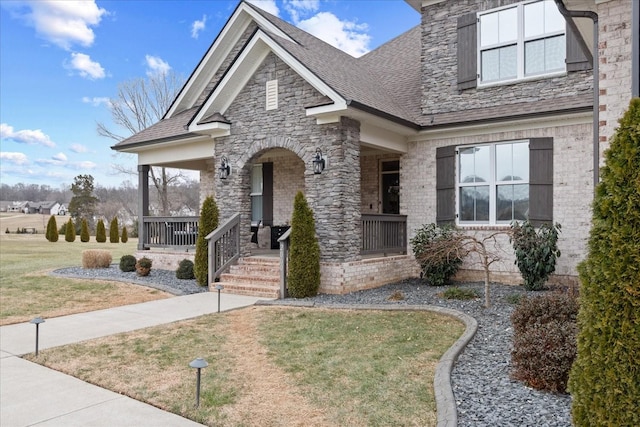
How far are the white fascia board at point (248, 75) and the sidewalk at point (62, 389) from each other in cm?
527

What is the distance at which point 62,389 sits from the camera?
186 inches

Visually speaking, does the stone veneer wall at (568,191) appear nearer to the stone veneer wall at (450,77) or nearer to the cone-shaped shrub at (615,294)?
the stone veneer wall at (450,77)

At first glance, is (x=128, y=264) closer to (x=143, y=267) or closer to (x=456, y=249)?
(x=143, y=267)

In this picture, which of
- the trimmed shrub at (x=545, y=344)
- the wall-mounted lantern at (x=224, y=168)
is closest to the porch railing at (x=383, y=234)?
the wall-mounted lantern at (x=224, y=168)

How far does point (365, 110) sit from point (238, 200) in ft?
13.1

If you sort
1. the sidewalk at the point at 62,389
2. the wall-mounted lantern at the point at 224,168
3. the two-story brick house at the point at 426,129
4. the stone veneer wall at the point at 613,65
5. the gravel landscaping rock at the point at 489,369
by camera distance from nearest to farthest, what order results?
the gravel landscaping rock at the point at 489,369 → the sidewalk at the point at 62,389 → the stone veneer wall at the point at 613,65 → the two-story brick house at the point at 426,129 → the wall-mounted lantern at the point at 224,168

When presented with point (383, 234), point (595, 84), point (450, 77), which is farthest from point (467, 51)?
point (595, 84)

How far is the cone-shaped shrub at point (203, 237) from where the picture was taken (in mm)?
11359

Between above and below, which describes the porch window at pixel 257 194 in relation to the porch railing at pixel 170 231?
above

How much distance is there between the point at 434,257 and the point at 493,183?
7.64ft

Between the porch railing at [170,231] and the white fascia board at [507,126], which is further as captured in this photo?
the porch railing at [170,231]

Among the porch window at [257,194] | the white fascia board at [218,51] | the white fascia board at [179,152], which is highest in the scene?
the white fascia board at [218,51]

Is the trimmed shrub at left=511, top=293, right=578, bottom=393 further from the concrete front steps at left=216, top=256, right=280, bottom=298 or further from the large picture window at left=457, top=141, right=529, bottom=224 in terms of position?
the large picture window at left=457, top=141, right=529, bottom=224

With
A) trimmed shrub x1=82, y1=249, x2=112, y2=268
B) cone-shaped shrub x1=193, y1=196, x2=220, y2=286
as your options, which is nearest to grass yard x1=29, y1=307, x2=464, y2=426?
cone-shaped shrub x1=193, y1=196, x2=220, y2=286
